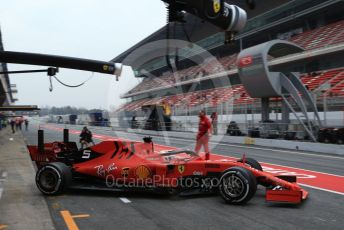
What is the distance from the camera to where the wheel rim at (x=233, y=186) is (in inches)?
265

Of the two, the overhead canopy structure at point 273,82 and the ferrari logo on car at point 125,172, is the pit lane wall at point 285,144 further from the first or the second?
the ferrari logo on car at point 125,172

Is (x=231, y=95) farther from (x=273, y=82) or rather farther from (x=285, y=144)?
(x=285, y=144)

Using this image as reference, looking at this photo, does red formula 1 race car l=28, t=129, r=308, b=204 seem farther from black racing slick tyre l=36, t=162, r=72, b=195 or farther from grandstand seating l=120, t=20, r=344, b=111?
grandstand seating l=120, t=20, r=344, b=111

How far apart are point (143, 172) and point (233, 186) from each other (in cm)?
172

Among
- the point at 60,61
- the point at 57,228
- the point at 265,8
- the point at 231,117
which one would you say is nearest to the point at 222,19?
the point at 57,228

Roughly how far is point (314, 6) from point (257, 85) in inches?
661

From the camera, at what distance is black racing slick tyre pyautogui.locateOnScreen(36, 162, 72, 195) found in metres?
7.84

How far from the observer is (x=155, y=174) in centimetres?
744

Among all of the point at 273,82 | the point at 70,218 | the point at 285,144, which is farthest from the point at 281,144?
the point at 70,218

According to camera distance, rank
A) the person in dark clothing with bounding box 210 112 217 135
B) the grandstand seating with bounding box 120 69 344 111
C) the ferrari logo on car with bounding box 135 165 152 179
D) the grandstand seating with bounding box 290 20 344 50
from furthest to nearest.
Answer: the grandstand seating with bounding box 290 20 344 50 → the grandstand seating with bounding box 120 69 344 111 → the person in dark clothing with bounding box 210 112 217 135 → the ferrari logo on car with bounding box 135 165 152 179

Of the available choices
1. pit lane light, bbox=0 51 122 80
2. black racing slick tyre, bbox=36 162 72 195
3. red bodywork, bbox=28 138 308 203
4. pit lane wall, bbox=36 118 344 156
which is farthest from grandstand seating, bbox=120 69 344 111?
black racing slick tyre, bbox=36 162 72 195

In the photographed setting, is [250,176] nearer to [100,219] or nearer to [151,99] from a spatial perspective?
[100,219]

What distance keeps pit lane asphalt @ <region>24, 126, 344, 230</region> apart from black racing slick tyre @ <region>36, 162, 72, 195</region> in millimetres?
199

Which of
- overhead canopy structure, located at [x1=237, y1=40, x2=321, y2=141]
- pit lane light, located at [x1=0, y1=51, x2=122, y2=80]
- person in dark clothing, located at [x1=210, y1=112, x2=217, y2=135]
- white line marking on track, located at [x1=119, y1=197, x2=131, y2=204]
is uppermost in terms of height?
overhead canopy structure, located at [x1=237, y1=40, x2=321, y2=141]
